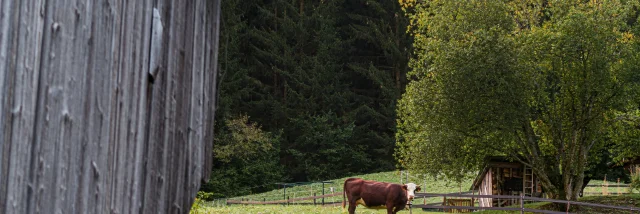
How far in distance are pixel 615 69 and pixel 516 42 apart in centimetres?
354

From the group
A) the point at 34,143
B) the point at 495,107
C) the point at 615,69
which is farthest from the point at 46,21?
the point at 615,69

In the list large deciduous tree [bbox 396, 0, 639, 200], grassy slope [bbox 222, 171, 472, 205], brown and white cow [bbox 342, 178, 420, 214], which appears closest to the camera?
brown and white cow [bbox 342, 178, 420, 214]

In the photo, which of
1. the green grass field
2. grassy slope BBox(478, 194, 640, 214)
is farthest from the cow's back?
grassy slope BBox(478, 194, 640, 214)

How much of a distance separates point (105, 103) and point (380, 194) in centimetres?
1960

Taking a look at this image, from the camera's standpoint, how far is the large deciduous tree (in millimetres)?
25062

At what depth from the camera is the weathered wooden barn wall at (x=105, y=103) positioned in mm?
3492

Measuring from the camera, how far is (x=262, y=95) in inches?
2329

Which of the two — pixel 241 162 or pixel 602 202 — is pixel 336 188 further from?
pixel 602 202

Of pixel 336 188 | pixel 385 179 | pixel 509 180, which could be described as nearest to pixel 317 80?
pixel 385 179

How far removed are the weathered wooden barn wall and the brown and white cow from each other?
712 inches

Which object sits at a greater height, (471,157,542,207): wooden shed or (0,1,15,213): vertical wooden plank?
(0,1,15,213): vertical wooden plank

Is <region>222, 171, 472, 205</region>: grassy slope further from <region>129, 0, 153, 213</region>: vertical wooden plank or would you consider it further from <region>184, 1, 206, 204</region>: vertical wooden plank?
<region>129, 0, 153, 213</region>: vertical wooden plank

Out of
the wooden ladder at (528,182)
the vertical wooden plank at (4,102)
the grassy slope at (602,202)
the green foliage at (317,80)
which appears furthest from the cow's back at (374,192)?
the green foliage at (317,80)

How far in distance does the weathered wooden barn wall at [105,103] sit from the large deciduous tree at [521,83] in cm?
2025
